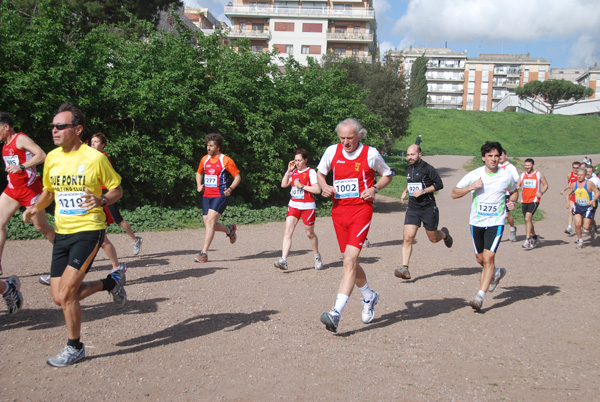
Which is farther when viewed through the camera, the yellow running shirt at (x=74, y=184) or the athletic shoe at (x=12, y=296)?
the athletic shoe at (x=12, y=296)

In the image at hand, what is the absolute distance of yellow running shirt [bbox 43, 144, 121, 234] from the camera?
14.1 ft

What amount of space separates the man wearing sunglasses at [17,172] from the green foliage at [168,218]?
459 centimetres

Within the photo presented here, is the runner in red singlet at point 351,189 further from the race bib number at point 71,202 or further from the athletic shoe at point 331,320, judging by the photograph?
the race bib number at point 71,202

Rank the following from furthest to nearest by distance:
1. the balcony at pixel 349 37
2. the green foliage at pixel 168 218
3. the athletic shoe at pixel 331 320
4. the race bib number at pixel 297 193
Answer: the balcony at pixel 349 37 → the green foliage at pixel 168 218 → the race bib number at pixel 297 193 → the athletic shoe at pixel 331 320

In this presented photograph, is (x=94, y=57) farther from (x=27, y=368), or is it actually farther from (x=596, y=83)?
(x=596, y=83)

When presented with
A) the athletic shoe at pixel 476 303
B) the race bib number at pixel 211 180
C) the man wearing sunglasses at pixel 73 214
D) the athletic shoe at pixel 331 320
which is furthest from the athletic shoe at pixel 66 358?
the race bib number at pixel 211 180

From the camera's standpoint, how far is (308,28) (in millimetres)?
67938

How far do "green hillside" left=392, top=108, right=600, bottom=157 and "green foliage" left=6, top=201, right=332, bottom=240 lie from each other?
3527cm

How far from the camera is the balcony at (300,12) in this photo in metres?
67.2

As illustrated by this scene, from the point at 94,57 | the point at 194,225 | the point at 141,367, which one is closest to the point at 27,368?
the point at 141,367

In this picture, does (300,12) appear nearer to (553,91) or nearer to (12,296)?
(553,91)

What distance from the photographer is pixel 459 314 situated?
6188 millimetres

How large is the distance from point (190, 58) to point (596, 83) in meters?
127

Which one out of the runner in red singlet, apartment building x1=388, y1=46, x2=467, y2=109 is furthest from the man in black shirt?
apartment building x1=388, y1=46, x2=467, y2=109
